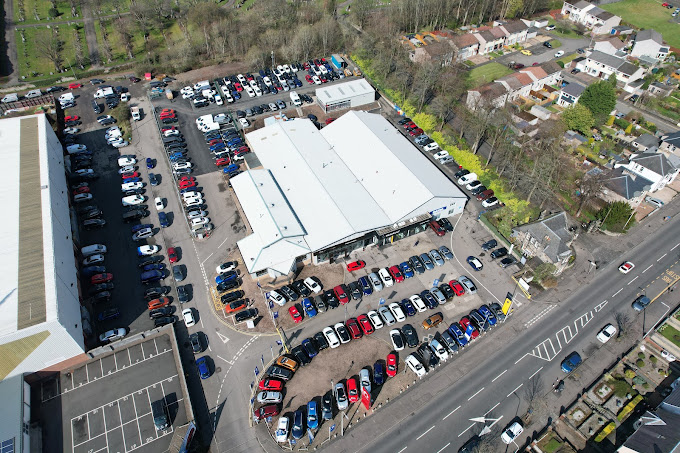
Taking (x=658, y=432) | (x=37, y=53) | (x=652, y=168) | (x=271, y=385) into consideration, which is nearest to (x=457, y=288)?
(x=658, y=432)

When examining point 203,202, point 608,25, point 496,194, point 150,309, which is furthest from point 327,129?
point 608,25

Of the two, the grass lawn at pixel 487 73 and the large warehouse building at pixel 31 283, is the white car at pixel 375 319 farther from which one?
the grass lawn at pixel 487 73

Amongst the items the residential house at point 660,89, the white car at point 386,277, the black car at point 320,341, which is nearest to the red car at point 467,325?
the white car at point 386,277

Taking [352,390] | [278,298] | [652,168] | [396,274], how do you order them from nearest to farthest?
[352,390], [278,298], [396,274], [652,168]

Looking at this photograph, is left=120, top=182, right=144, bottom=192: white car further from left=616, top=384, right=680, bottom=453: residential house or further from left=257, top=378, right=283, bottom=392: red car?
left=616, top=384, right=680, bottom=453: residential house

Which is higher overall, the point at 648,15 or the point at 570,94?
the point at 648,15

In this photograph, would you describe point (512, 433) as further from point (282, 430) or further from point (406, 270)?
point (282, 430)
